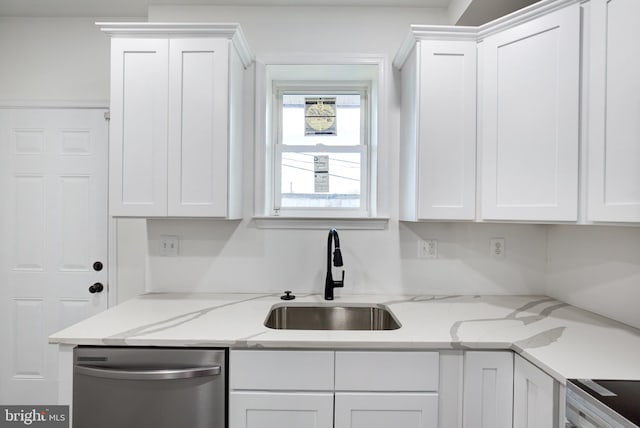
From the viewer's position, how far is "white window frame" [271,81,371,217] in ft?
7.14

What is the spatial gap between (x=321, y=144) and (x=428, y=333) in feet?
4.27

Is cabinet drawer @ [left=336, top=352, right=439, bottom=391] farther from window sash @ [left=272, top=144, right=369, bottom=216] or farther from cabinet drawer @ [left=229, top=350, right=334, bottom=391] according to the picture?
window sash @ [left=272, top=144, right=369, bottom=216]

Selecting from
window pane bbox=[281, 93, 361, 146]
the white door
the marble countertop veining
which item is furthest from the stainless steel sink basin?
the white door

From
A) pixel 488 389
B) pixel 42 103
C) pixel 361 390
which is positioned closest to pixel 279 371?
pixel 361 390

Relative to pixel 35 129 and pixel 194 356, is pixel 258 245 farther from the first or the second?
pixel 35 129

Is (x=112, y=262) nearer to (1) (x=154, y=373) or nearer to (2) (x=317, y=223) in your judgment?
(1) (x=154, y=373)

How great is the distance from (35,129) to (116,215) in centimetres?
111

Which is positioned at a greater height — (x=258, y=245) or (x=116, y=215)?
(x=116, y=215)

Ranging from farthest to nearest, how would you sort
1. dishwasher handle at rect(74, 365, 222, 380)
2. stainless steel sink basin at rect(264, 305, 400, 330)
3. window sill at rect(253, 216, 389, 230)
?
window sill at rect(253, 216, 389, 230), stainless steel sink basin at rect(264, 305, 400, 330), dishwasher handle at rect(74, 365, 222, 380)

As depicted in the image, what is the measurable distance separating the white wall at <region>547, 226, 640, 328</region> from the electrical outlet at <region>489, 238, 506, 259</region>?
261mm

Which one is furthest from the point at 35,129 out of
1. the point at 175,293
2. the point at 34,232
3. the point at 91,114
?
the point at 175,293

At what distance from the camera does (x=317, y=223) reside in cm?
203

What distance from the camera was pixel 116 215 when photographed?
1.72 m

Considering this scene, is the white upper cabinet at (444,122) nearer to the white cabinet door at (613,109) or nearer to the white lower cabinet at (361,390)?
the white cabinet door at (613,109)
